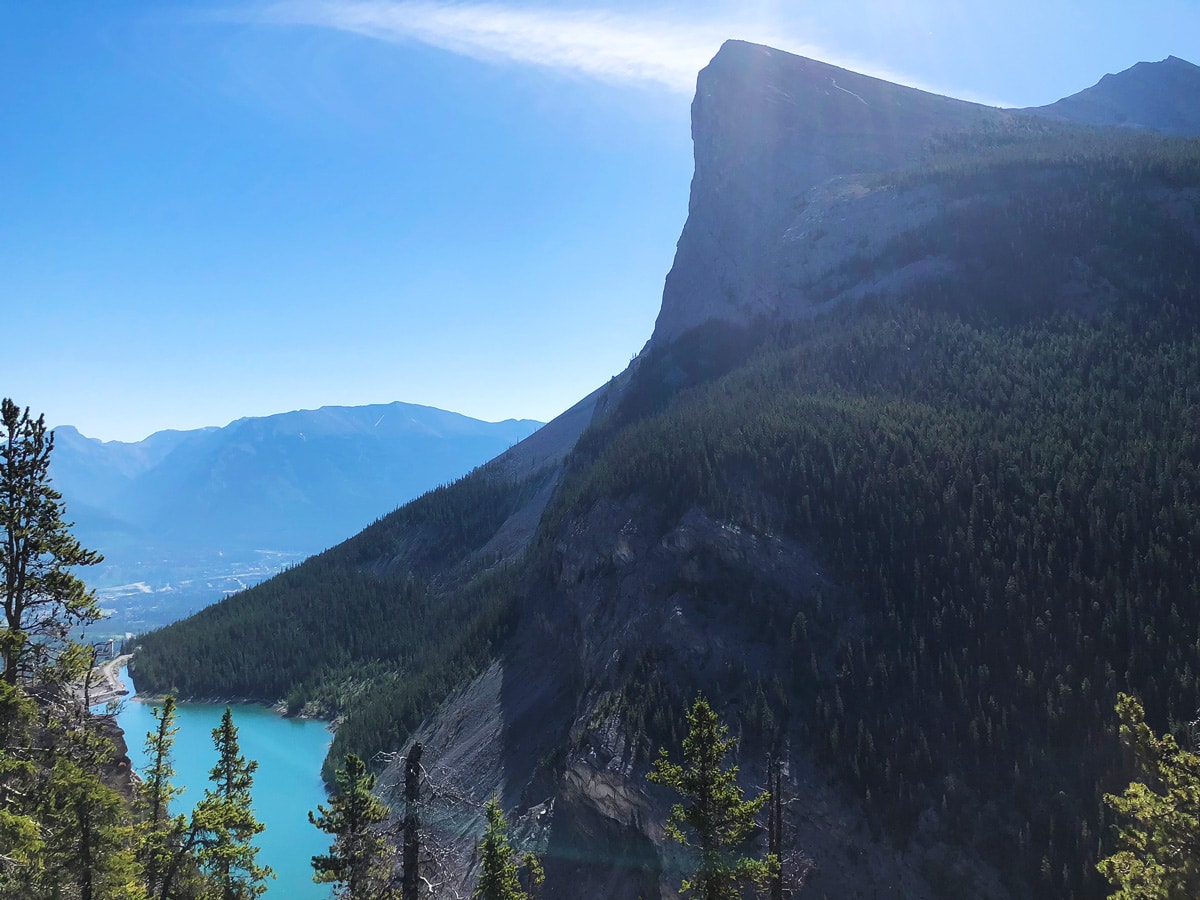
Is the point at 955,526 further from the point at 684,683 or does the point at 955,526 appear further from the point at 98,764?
the point at 98,764

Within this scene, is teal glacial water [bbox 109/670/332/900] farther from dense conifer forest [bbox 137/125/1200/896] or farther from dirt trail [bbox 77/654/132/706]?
dense conifer forest [bbox 137/125/1200/896]

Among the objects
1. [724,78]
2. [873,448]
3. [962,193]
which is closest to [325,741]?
[873,448]

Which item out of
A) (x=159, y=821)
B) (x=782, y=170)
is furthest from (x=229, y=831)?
(x=782, y=170)

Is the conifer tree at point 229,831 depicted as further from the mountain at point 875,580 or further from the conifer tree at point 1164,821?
the conifer tree at point 1164,821

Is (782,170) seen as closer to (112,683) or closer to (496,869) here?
(112,683)

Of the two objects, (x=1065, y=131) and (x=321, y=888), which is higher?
(x=1065, y=131)

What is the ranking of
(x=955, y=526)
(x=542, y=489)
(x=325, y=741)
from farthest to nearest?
(x=542, y=489)
(x=325, y=741)
(x=955, y=526)

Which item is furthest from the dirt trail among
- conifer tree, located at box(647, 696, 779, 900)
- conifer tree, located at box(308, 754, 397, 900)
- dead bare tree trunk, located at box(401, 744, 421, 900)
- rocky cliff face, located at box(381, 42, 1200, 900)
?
conifer tree, located at box(647, 696, 779, 900)
